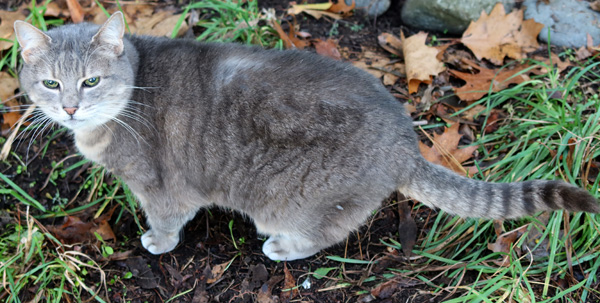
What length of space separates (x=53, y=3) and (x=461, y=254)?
379cm

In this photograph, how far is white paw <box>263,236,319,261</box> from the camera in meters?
3.08

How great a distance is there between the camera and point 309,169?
2643 millimetres

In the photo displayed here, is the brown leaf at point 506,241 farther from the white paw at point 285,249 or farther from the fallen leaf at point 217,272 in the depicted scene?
the fallen leaf at point 217,272

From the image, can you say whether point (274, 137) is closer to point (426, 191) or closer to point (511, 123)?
point (426, 191)

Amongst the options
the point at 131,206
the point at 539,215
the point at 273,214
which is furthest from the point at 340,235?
the point at 131,206

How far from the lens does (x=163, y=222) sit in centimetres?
311

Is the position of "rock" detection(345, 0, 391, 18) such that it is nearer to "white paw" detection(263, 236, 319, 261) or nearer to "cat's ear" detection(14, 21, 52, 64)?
"white paw" detection(263, 236, 319, 261)

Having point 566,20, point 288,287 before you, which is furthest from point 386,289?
point 566,20

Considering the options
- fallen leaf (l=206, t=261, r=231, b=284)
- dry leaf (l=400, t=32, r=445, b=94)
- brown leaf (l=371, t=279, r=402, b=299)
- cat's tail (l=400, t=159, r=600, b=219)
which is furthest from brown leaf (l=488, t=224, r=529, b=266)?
fallen leaf (l=206, t=261, r=231, b=284)

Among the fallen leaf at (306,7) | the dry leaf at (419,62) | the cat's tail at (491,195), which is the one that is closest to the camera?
the cat's tail at (491,195)

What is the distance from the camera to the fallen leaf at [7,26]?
391 centimetres

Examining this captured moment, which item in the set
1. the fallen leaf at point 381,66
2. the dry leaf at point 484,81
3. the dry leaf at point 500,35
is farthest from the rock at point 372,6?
the dry leaf at point 484,81

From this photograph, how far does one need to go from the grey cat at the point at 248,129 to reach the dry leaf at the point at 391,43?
1334mm

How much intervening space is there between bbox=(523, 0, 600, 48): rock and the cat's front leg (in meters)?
3.15
